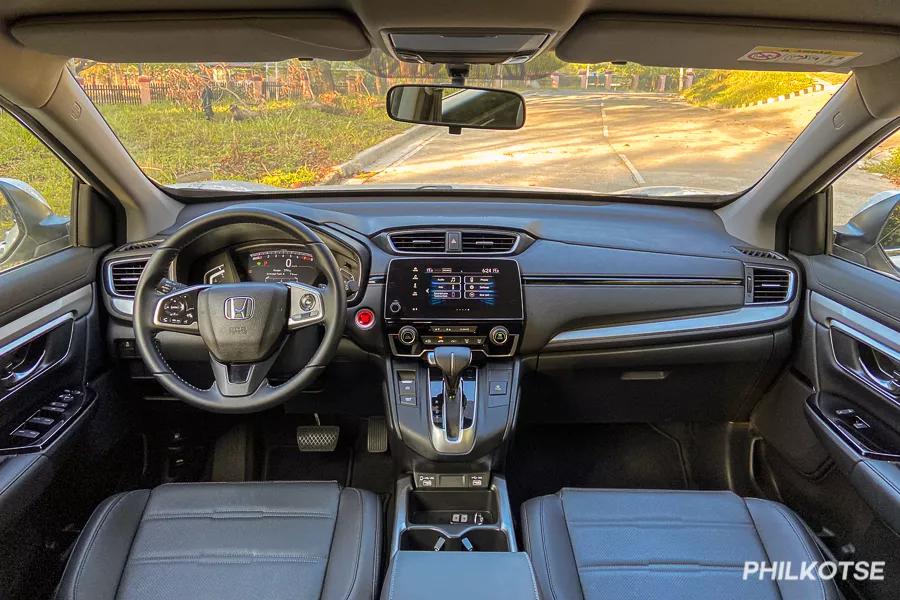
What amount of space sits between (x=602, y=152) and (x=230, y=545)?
2236 millimetres

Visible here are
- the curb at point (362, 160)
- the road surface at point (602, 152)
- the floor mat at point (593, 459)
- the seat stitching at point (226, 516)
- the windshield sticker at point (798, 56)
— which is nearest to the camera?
the windshield sticker at point (798, 56)

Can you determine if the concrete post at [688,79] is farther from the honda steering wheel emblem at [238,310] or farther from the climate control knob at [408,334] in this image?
the honda steering wheel emblem at [238,310]

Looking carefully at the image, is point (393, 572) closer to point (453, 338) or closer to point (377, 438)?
point (453, 338)

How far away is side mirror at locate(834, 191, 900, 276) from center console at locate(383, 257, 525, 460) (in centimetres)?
128

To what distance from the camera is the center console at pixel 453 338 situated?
2424 millimetres

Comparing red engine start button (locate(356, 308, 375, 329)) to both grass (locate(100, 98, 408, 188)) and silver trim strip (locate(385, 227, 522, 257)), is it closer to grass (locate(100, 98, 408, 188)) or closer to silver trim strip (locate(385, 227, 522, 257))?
silver trim strip (locate(385, 227, 522, 257))

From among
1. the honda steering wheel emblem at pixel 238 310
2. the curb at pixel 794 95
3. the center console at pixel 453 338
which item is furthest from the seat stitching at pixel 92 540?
the curb at pixel 794 95

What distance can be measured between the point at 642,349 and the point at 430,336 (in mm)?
868

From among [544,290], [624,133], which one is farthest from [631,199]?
[544,290]

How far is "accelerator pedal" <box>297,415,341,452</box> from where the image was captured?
3195mm

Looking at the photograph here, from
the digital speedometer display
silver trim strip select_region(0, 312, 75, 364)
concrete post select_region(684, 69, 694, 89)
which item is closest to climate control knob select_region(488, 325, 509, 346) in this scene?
the digital speedometer display

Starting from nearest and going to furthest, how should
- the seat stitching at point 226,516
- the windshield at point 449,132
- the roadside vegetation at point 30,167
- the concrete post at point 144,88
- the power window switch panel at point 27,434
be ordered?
the seat stitching at point 226,516, the power window switch panel at point 27,434, the roadside vegetation at point 30,167, the windshield at point 449,132, the concrete post at point 144,88

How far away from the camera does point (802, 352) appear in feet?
8.60

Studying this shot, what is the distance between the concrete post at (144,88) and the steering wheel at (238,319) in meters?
0.79
